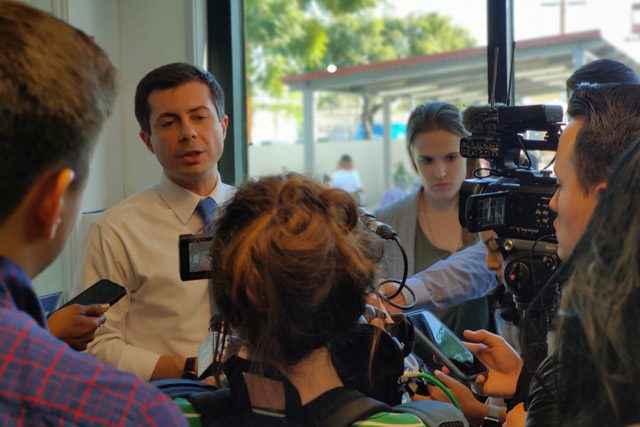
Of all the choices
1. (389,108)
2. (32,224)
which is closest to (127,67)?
(32,224)

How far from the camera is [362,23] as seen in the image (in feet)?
31.8

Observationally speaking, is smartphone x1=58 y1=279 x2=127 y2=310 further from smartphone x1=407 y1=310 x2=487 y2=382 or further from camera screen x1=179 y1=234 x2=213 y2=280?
smartphone x1=407 y1=310 x2=487 y2=382

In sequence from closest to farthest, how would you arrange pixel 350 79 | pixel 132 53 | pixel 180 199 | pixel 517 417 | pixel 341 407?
pixel 341 407 < pixel 517 417 < pixel 180 199 < pixel 132 53 < pixel 350 79

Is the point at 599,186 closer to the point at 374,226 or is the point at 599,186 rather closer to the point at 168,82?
the point at 374,226

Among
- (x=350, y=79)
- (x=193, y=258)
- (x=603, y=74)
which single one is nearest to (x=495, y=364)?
(x=193, y=258)

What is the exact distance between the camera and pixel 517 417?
51.6 inches

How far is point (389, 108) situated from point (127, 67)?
5731 millimetres

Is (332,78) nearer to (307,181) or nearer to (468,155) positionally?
(468,155)

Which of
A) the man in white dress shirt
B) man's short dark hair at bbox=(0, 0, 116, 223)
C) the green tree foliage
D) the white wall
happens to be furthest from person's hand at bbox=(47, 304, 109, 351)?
the green tree foliage

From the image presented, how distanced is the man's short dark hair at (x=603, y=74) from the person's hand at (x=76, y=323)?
4.31ft

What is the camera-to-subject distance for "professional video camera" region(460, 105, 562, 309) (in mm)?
1642

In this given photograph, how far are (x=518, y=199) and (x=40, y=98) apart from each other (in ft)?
3.95

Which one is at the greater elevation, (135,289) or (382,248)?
(382,248)

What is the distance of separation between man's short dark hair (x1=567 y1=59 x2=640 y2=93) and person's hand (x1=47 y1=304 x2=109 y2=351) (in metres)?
1.31
